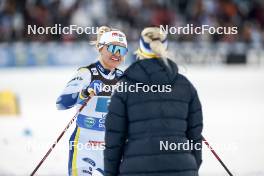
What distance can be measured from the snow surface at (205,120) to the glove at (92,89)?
0.82m

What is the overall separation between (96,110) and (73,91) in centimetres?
27

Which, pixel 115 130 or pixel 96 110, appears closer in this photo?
pixel 115 130

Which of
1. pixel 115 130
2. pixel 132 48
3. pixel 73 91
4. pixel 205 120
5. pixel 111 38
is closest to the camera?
pixel 115 130

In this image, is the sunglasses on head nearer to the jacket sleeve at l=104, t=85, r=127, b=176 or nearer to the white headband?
the white headband

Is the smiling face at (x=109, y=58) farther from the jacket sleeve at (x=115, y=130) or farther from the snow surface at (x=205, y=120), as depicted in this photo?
the jacket sleeve at (x=115, y=130)

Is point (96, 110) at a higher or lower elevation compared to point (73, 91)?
lower

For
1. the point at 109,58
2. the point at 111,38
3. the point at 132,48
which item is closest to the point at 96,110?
the point at 109,58

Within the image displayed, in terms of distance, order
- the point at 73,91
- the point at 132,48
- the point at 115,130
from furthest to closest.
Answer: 1. the point at 132,48
2. the point at 73,91
3. the point at 115,130

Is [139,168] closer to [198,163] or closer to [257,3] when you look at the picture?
[198,163]

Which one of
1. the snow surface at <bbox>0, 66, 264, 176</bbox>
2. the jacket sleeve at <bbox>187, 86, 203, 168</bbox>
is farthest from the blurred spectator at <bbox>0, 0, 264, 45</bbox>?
the jacket sleeve at <bbox>187, 86, 203, 168</bbox>

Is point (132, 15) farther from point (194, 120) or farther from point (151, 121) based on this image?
point (151, 121)

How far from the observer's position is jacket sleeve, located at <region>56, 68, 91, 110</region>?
4965 millimetres

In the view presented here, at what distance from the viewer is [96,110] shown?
5.18 meters

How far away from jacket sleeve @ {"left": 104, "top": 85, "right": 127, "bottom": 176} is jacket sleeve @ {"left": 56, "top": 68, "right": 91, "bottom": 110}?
41.7 inches
